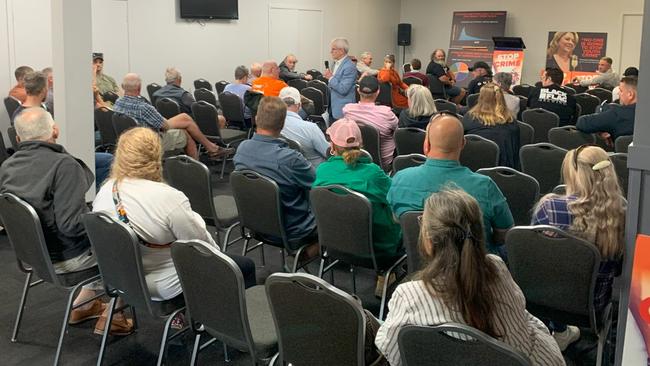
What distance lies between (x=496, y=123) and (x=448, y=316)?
387 centimetres

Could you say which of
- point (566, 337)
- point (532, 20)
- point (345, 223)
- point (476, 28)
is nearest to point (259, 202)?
point (345, 223)

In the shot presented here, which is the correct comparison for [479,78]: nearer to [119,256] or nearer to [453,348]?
[119,256]

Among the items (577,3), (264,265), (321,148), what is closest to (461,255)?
(264,265)

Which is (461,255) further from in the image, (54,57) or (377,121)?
(377,121)

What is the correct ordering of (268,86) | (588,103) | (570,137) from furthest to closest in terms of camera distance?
(588,103) → (268,86) → (570,137)

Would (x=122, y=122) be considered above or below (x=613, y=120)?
below

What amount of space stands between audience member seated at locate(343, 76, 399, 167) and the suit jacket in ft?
6.02

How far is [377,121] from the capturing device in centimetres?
695

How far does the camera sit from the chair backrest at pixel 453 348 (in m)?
2.05

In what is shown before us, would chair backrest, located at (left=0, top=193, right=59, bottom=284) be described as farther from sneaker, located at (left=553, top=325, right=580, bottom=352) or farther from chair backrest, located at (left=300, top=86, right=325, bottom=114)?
chair backrest, located at (left=300, top=86, right=325, bottom=114)

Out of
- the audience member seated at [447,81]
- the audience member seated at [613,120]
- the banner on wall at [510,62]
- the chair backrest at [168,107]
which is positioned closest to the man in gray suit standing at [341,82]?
the chair backrest at [168,107]

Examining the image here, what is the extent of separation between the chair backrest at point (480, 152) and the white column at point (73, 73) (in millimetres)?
3059

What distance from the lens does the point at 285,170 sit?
176 inches

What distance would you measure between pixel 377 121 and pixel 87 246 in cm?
369
